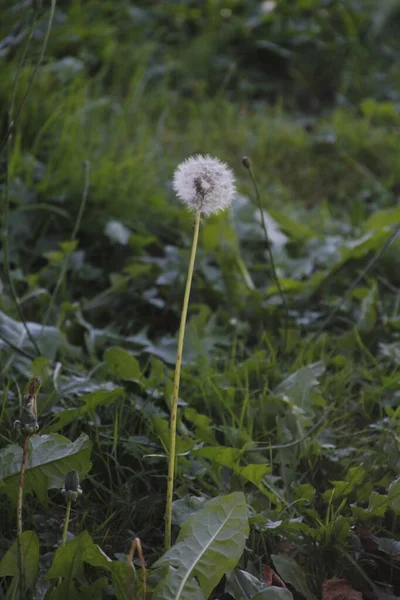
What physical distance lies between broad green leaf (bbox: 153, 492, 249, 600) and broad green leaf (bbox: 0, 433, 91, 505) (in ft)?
0.85

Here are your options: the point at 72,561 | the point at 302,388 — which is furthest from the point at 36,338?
the point at 72,561

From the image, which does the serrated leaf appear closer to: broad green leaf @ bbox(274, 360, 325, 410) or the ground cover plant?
the ground cover plant

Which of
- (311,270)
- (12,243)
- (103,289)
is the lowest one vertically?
(311,270)

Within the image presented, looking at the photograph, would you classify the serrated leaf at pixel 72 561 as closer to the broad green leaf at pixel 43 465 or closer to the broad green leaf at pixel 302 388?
the broad green leaf at pixel 43 465

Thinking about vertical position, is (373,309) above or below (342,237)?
above

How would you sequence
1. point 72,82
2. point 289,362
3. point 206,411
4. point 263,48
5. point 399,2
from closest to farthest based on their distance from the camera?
point 206,411
point 289,362
point 72,82
point 263,48
point 399,2

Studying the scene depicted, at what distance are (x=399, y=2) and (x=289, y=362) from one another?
390 centimetres

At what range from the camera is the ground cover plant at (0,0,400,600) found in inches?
49.4

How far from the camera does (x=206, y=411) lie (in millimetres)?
1708

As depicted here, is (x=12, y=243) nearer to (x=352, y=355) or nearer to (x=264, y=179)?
(x=352, y=355)

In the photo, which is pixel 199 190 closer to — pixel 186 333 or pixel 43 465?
pixel 43 465

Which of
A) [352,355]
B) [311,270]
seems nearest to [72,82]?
[311,270]

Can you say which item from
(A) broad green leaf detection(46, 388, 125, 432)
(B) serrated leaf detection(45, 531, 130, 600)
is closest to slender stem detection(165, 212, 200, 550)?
(B) serrated leaf detection(45, 531, 130, 600)

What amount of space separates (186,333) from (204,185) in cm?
88
